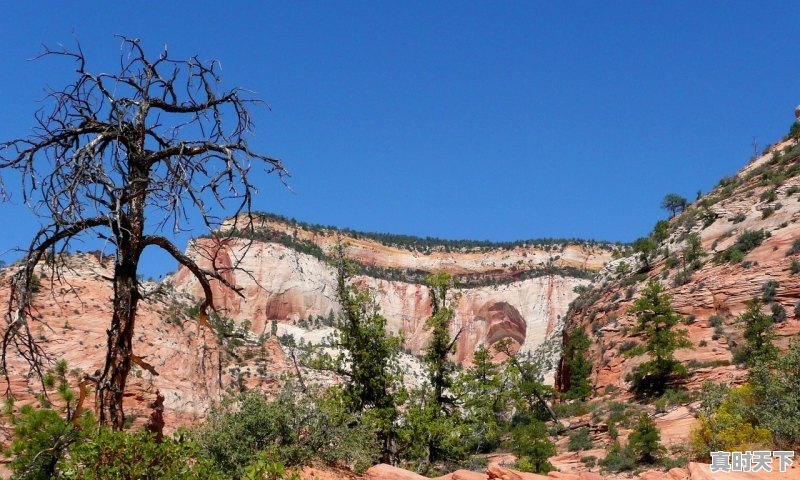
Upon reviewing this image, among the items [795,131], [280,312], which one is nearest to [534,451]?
[795,131]

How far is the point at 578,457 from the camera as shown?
24.3 m

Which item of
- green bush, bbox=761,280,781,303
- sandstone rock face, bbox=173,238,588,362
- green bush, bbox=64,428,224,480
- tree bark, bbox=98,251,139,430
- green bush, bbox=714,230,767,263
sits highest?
sandstone rock face, bbox=173,238,588,362

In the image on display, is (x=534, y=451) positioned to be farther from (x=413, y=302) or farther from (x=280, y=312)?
(x=413, y=302)

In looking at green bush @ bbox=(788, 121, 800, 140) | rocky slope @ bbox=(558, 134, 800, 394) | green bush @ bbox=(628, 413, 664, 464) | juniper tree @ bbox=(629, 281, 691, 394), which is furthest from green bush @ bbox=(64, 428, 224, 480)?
green bush @ bbox=(788, 121, 800, 140)

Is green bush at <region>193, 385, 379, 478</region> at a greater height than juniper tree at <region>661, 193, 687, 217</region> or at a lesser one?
lesser

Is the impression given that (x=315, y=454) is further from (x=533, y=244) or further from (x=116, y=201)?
(x=533, y=244)

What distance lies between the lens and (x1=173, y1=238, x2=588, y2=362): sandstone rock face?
300ft

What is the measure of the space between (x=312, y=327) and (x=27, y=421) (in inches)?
3264

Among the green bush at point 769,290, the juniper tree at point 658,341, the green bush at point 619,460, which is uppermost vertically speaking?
the green bush at point 769,290

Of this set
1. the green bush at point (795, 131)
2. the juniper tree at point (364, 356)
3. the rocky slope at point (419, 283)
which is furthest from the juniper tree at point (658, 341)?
the rocky slope at point (419, 283)

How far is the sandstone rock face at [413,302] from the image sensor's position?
300ft

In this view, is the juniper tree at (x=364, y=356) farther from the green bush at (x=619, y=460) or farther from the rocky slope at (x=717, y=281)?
the rocky slope at (x=717, y=281)

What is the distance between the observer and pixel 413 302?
10619 centimetres

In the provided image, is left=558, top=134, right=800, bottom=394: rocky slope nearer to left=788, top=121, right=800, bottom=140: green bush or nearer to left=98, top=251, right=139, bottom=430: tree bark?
left=788, top=121, right=800, bottom=140: green bush
